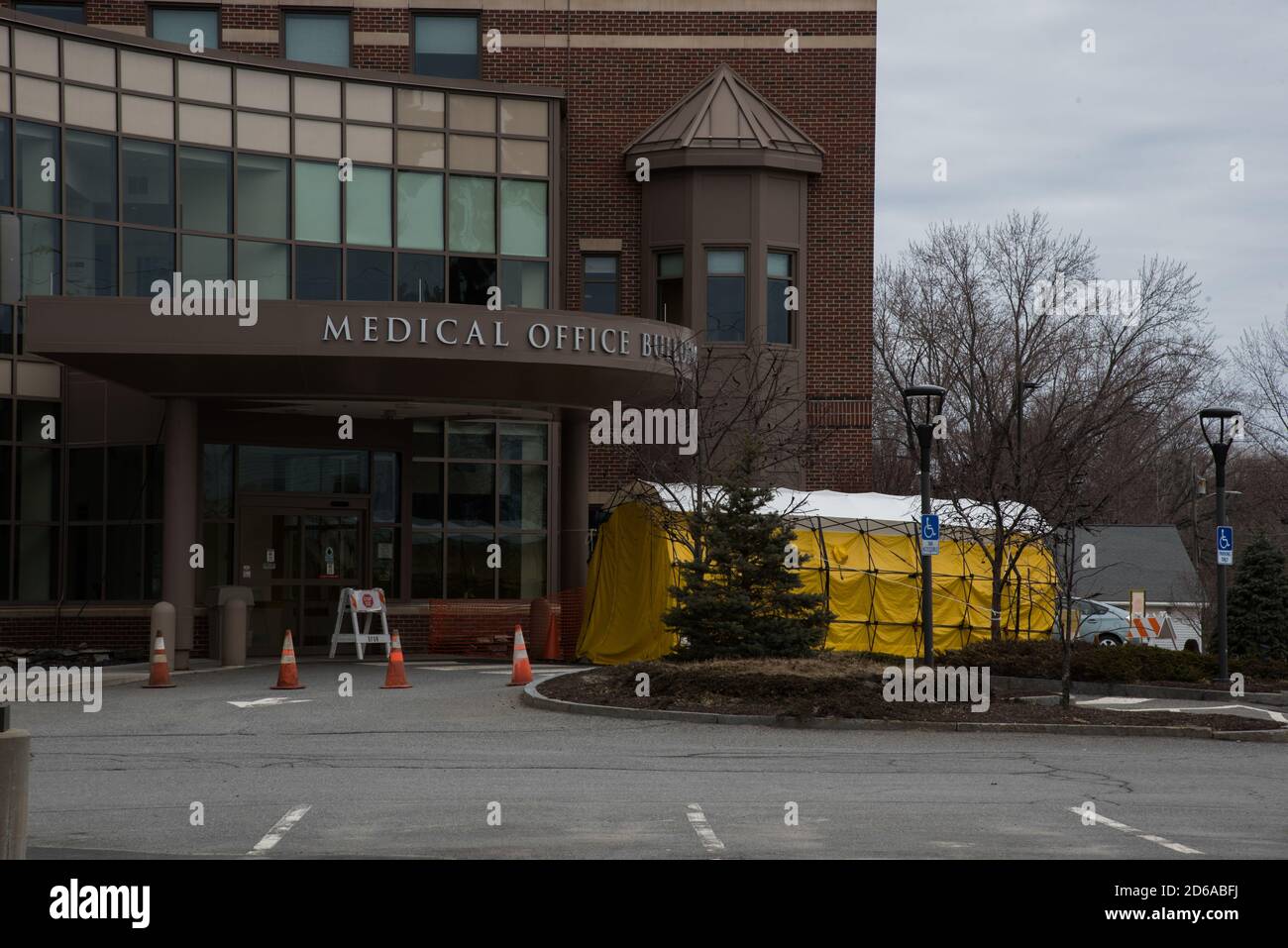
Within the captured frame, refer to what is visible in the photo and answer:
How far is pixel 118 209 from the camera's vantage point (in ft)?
85.5

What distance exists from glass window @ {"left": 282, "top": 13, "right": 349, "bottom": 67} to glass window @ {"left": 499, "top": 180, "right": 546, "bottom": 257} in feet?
16.2

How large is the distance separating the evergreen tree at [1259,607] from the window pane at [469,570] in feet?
41.6

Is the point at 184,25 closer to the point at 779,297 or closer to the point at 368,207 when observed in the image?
the point at 368,207

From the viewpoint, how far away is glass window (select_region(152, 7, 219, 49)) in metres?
30.5

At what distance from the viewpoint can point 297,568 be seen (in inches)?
1075

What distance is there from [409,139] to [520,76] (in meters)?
3.75

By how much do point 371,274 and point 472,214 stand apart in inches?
85.7

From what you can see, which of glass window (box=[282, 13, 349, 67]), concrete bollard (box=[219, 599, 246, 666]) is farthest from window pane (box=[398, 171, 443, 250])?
concrete bollard (box=[219, 599, 246, 666])

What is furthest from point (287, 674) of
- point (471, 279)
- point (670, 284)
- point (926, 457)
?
point (670, 284)

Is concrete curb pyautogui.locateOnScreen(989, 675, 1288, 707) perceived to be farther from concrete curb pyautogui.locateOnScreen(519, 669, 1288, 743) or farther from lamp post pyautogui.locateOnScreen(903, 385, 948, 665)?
concrete curb pyautogui.locateOnScreen(519, 669, 1288, 743)

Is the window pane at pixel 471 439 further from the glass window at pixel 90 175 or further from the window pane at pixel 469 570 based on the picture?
the glass window at pixel 90 175

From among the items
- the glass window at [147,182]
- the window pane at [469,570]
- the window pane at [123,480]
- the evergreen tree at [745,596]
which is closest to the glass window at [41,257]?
the glass window at [147,182]
